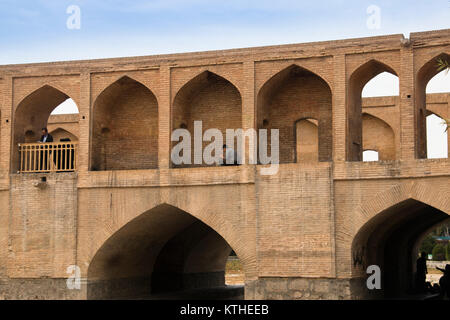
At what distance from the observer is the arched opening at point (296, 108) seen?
55.7 feet

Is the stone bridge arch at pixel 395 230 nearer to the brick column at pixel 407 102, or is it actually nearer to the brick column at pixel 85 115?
the brick column at pixel 407 102

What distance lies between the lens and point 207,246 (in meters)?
21.7

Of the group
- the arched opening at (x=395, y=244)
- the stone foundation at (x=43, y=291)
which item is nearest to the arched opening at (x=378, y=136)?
the arched opening at (x=395, y=244)

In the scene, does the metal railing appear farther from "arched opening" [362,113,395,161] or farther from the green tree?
the green tree

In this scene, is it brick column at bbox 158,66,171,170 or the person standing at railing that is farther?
the person standing at railing

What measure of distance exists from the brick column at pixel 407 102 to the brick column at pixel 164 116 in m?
4.83

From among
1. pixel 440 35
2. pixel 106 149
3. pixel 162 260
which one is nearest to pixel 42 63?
pixel 106 149

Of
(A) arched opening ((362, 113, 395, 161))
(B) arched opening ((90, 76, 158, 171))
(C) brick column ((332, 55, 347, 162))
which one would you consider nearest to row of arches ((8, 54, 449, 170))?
(B) arched opening ((90, 76, 158, 171))

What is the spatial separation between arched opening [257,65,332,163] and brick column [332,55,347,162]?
4.15 feet

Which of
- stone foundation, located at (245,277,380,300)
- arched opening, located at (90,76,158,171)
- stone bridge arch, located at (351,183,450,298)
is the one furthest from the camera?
arched opening, located at (90,76,158,171)

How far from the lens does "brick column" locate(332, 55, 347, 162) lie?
15578mm

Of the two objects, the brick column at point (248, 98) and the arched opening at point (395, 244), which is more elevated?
the brick column at point (248, 98)

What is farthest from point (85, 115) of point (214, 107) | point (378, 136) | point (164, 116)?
point (378, 136)

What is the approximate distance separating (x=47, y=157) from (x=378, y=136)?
32.2 feet
